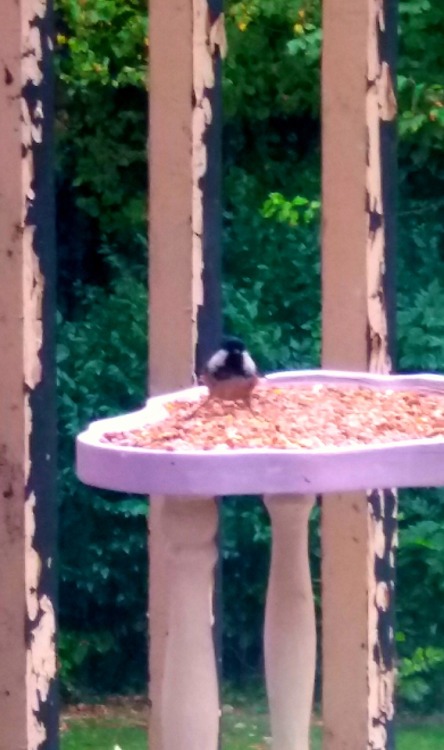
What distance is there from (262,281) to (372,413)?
69 cm

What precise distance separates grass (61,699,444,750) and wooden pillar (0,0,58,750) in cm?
27

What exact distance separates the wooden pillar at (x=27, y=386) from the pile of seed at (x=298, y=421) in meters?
0.29

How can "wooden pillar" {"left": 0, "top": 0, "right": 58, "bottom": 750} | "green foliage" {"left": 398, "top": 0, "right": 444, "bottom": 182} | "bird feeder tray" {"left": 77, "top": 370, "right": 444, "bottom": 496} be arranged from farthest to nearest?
"green foliage" {"left": 398, "top": 0, "right": 444, "bottom": 182}, "wooden pillar" {"left": 0, "top": 0, "right": 58, "bottom": 750}, "bird feeder tray" {"left": 77, "top": 370, "right": 444, "bottom": 496}

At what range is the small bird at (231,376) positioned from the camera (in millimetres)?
1219

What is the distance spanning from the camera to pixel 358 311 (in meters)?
1.53

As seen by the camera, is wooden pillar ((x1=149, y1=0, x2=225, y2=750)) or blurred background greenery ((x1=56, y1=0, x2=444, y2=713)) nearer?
wooden pillar ((x1=149, y1=0, x2=225, y2=750))

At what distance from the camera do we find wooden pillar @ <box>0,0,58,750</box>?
4.90 feet

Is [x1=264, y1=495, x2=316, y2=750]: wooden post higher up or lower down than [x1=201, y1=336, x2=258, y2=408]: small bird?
lower down

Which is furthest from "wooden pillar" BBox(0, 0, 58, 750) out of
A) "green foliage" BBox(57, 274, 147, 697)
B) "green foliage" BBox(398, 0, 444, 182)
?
"green foliage" BBox(398, 0, 444, 182)

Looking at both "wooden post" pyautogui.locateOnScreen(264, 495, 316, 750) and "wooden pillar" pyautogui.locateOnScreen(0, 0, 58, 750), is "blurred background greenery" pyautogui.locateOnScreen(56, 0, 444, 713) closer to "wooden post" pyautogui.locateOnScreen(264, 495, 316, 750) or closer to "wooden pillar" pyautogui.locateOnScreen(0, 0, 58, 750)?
"wooden pillar" pyautogui.locateOnScreen(0, 0, 58, 750)

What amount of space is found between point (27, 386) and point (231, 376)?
15.6 inches

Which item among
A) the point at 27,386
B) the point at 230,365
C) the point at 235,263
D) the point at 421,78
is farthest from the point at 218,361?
the point at 421,78

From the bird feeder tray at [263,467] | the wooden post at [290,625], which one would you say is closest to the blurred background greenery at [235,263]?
the wooden post at [290,625]

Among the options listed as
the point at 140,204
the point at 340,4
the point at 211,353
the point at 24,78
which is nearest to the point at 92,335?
the point at 140,204
